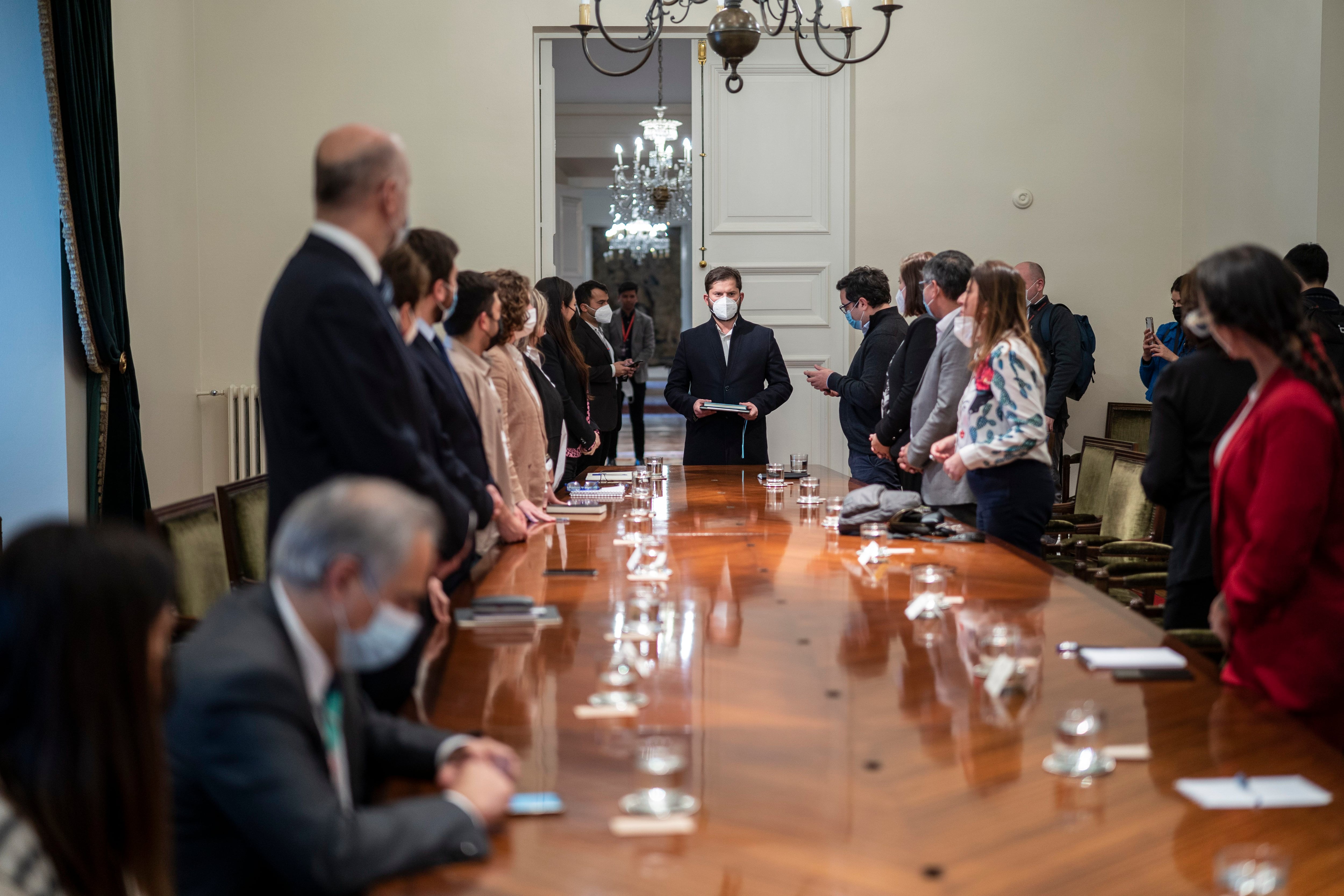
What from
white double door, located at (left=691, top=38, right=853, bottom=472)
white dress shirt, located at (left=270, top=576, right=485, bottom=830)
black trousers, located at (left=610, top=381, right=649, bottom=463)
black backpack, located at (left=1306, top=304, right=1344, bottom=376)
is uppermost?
white double door, located at (left=691, top=38, right=853, bottom=472)

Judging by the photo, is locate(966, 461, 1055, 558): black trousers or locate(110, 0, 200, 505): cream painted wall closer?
locate(966, 461, 1055, 558): black trousers

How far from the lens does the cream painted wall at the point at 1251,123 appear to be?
19.7 ft

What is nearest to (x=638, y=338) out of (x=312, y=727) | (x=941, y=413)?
(x=941, y=413)

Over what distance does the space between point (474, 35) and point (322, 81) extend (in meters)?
0.98

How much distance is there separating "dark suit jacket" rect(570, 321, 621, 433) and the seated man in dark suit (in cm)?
608

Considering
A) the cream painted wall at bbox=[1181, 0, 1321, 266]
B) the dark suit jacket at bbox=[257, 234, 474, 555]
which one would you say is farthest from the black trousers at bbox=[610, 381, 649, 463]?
the dark suit jacket at bbox=[257, 234, 474, 555]

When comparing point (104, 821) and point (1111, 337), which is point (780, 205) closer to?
point (1111, 337)

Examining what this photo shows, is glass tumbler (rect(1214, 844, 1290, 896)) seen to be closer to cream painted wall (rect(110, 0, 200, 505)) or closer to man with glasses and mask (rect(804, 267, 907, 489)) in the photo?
man with glasses and mask (rect(804, 267, 907, 489))

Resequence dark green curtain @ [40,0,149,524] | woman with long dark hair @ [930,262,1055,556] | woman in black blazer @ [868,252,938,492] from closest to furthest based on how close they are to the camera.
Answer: woman with long dark hair @ [930,262,1055,556]
woman in black blazer @ [868,252,938,492]
dark green curtain @ [40,0,149,524]

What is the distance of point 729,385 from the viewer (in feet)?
19.9

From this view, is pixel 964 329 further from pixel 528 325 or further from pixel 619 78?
pixel 619 78

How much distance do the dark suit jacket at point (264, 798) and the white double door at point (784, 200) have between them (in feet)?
20.2

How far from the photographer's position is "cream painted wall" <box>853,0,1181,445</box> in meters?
7.32

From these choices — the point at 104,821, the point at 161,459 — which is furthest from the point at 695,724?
the point at 161,459
